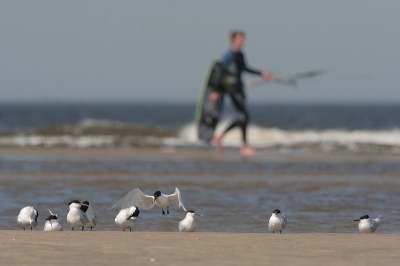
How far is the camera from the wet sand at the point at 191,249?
6.58 m

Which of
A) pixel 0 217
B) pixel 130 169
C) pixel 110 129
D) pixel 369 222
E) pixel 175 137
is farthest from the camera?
pixel 110 129

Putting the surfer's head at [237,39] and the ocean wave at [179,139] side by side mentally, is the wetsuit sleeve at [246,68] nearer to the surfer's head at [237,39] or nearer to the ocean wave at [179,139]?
the surfer's head at [237,39]

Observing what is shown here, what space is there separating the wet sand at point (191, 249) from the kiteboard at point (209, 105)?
242 cm

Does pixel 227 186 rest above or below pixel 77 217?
above

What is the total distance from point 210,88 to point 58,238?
3457 mm

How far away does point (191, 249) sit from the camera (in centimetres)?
716

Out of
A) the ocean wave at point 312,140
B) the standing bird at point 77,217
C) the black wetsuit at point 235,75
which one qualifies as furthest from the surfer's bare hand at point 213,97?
the ocean wave at point 312,140

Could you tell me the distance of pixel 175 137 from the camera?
35562mm

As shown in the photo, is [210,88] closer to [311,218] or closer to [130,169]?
[311,218]

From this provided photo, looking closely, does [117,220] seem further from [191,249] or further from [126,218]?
[191,249]

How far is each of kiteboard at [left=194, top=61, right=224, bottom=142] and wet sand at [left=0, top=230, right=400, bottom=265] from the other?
2.42 m

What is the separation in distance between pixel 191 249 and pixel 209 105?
12.1ft

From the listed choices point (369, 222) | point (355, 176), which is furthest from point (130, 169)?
point (369, 222)

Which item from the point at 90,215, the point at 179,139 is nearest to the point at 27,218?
the point at 90,215
